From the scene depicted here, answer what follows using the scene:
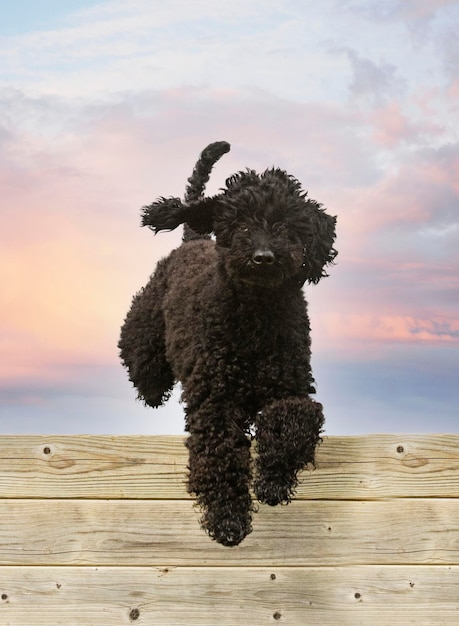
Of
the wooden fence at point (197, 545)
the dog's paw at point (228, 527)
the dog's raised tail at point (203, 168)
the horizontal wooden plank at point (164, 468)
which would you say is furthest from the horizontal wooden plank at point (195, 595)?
the dog's raised tail at point (203, 168)

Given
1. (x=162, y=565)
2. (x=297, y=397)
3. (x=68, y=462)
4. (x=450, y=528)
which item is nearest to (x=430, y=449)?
(x=450, y=528)

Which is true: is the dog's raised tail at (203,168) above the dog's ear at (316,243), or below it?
above

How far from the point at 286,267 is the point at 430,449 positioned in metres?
1.21

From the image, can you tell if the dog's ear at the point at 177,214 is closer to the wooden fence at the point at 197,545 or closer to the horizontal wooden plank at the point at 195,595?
the wooden fence at the point at 197,545

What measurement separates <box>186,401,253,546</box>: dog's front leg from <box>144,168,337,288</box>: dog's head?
65 cm

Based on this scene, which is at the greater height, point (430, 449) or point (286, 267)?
point (286, 267)

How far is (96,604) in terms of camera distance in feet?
12.8

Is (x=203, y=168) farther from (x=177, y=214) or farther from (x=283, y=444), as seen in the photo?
(x=283, y=444)

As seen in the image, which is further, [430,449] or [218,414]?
[430,449]

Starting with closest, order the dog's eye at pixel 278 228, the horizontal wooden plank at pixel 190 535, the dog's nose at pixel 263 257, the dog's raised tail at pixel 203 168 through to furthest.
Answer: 1. the dog's nose at pixel 263 257
2. the dog's eye at pixel 278 228
3. the horizontal wooden plank at pixel 190 535
4. the dog's raised tail at pixel 203 168

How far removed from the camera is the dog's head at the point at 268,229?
3.55m

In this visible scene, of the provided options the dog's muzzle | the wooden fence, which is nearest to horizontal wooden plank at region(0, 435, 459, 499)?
the wooden fence

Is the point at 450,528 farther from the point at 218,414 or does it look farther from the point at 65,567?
the point at 65,567

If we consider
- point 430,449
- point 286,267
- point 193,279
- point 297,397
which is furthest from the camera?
point 193,279
